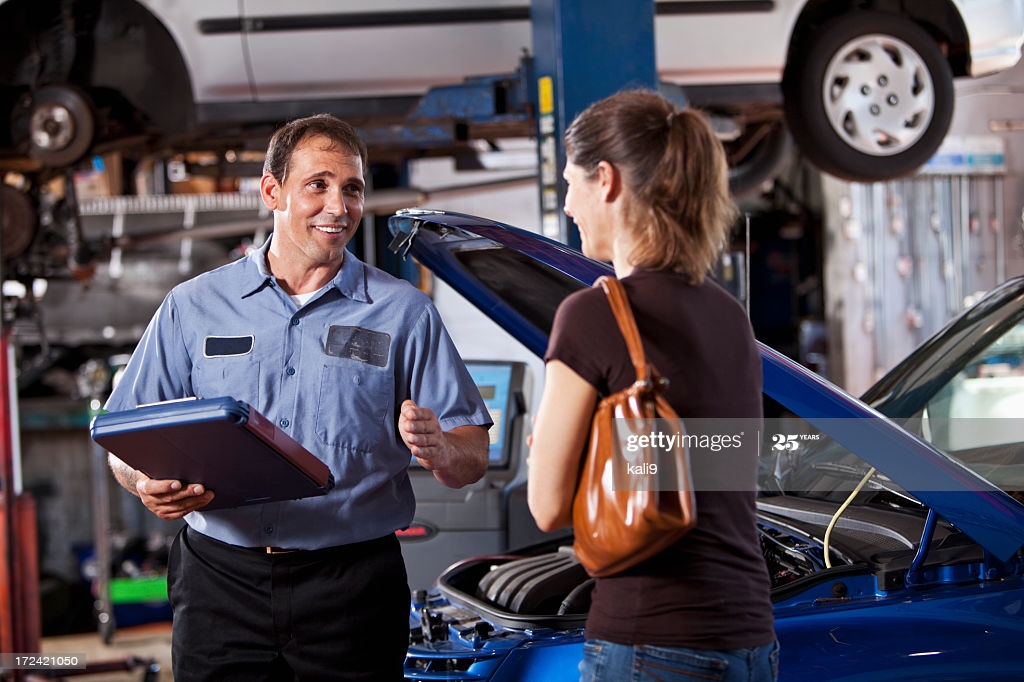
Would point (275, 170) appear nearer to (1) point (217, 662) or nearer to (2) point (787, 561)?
(1) point (217, 662)

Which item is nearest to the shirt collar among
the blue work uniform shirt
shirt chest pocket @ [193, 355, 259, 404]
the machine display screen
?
the blue work uniform shirt

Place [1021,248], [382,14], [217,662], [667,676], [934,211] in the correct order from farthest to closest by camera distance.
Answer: [934,211] < [1021,248] < [382,14] < [217,662] < [667,676]

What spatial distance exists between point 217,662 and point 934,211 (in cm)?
740

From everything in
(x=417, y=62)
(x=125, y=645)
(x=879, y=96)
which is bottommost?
(x=125, y=645)

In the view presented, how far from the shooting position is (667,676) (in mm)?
1260

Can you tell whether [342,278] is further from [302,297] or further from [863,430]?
[863,430]

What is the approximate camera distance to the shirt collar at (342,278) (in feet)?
6.26

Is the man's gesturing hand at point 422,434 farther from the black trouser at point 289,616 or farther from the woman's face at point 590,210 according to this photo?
the woman's face at point 590,210

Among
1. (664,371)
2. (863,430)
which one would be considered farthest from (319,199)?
(863,430)

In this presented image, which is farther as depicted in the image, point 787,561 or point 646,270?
point 787,561

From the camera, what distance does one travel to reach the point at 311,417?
1.83 meters

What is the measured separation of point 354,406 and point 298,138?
0.50m

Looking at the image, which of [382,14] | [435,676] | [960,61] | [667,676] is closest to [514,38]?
[382,14]

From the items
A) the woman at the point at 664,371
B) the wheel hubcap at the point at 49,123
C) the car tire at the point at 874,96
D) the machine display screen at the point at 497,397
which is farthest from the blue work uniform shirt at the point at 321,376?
the wheel hubcap at the point at 49,123
